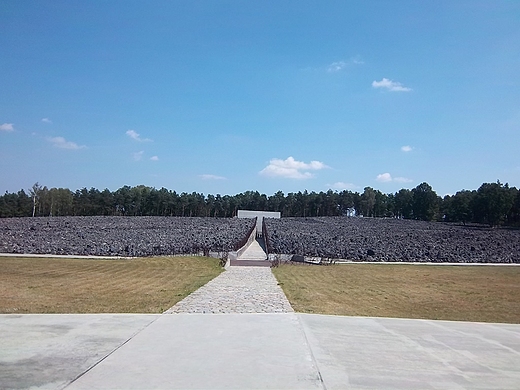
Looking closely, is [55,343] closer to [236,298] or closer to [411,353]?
[411,353]

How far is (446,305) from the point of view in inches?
496

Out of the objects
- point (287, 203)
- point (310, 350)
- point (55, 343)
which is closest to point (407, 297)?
point (310, 350)

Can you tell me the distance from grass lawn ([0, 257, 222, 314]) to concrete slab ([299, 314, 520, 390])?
13.2ft

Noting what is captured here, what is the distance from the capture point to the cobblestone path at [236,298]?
941cm

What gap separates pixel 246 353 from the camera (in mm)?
5832

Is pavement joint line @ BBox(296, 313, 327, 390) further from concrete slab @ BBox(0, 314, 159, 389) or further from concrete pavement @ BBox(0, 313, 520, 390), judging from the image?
concrete slab @ BBox(0, 314, 159, 389)

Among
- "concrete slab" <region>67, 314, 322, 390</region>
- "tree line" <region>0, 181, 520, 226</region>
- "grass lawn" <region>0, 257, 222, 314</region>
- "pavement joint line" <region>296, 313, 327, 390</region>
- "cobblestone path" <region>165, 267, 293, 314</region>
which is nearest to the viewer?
"concrete slab" <region>67, 314, 322, 390</region>

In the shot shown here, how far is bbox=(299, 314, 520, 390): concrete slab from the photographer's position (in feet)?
16.3

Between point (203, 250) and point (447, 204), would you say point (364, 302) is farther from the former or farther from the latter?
point (447, 204)

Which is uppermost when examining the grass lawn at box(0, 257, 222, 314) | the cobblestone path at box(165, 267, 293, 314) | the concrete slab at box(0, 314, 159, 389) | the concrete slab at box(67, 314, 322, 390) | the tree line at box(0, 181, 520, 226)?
the tree line at box(0, 181, 520, 226)

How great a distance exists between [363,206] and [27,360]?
116425mm

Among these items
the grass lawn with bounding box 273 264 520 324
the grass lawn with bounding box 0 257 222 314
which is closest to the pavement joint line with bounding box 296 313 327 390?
the grass lawn with bounding box 273 264 520 324

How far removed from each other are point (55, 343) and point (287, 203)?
368ft

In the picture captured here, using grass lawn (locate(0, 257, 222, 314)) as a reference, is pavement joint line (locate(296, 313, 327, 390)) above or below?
above
